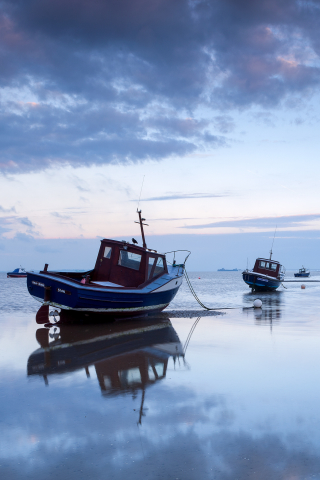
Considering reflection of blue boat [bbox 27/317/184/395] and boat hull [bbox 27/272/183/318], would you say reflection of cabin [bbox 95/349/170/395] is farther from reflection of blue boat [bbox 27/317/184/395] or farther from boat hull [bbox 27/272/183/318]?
boat hull [bbox 27/272/183/318]

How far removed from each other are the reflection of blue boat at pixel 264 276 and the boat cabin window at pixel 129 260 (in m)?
22.6

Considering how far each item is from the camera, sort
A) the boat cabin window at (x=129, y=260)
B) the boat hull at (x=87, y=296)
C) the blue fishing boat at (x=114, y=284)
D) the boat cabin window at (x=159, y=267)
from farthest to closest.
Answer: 1. the boat cabin window at (x=159, y=267)
2. the boat cabin window at (x=129, y=260)
3. the blue fishing boat at (x=114, y=284)
4. the boat hull at (x=87, y=296)

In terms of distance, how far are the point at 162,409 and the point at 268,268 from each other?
3587 centimetres

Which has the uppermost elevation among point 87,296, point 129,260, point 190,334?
point 129,260

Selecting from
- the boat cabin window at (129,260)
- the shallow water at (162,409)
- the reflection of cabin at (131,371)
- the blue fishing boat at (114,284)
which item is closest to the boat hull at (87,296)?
the blue fishing boat at (114,284)

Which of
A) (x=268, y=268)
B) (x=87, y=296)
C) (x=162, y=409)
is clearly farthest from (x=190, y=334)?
(x=268, y=268)

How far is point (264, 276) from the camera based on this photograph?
123 ft

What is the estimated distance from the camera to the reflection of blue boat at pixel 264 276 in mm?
37938

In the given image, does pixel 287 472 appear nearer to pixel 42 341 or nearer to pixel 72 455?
pixel 72 455

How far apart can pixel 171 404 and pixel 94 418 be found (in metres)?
1.26

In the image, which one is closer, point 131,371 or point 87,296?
point 131,371

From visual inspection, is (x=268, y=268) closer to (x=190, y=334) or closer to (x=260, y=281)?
(x=260, y=281)

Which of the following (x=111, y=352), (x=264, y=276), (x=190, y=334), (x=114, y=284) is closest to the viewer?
(x=111, y=352)

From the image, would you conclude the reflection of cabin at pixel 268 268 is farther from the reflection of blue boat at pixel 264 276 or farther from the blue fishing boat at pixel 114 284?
the blue fishing boat at pixel 114 284
